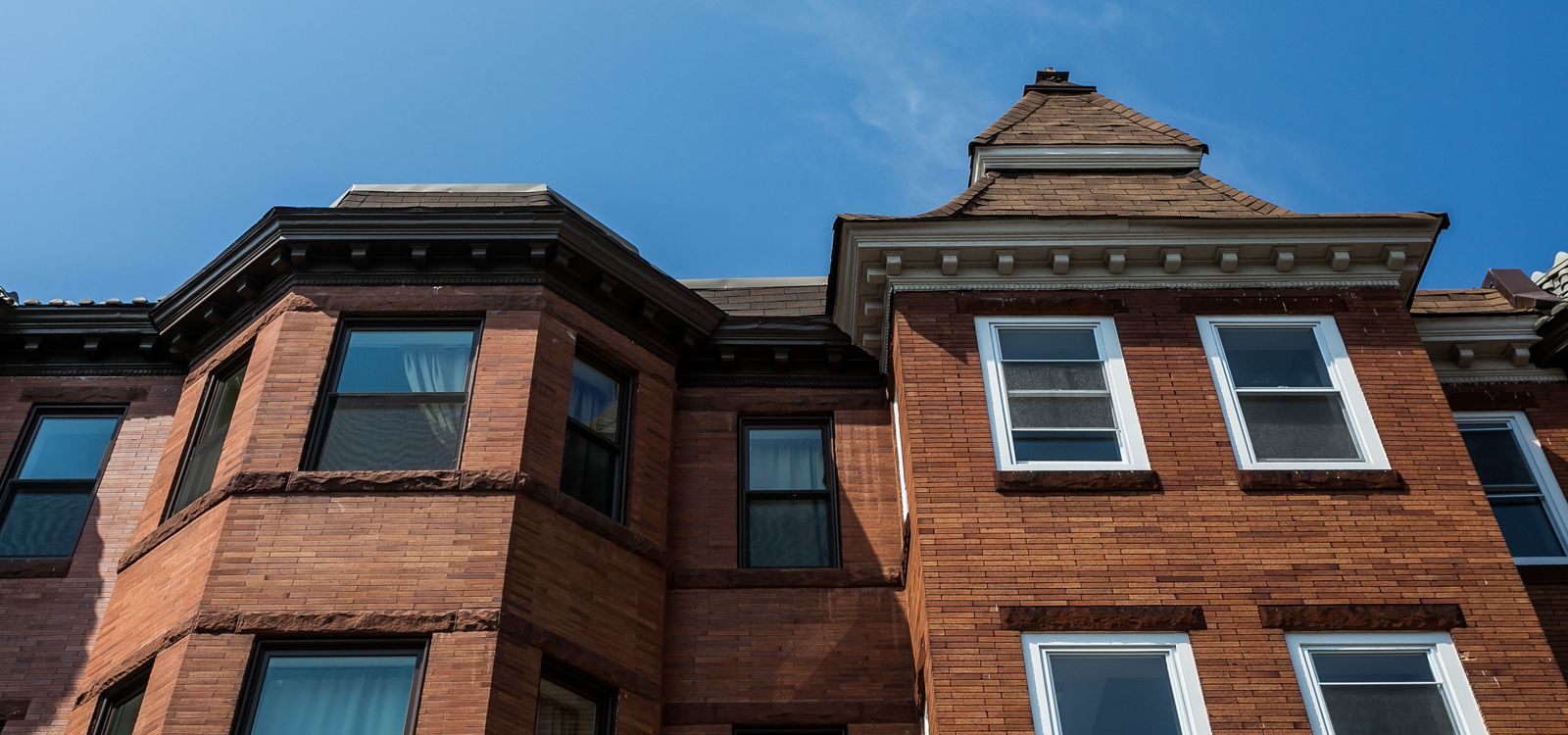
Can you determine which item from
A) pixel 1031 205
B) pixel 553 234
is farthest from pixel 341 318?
pixel 1031 205

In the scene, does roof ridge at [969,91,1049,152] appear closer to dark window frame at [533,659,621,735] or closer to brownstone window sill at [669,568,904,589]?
brownstone window sill at [669,568,904,589]

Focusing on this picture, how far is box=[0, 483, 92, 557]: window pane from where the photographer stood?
1330cm

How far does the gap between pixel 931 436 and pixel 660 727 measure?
3573mm

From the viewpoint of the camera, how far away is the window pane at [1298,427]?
39.7 ft

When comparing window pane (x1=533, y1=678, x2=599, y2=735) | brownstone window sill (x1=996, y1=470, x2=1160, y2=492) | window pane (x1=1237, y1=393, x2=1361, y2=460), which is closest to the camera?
window pane (x1=533, y1=678, x2=599, y2=735)

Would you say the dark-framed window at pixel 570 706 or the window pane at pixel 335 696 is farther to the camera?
the dark-framed window at pixel 570 706

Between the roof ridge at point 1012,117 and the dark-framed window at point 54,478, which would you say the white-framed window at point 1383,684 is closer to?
the roof ridge at point 1012,117

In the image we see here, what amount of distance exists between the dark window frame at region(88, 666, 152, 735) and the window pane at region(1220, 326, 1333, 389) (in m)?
10.2

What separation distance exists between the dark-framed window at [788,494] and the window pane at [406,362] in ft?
10.5

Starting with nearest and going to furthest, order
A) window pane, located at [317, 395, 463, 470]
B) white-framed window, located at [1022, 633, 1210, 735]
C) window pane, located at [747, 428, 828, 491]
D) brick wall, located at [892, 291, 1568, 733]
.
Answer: white-framed window, located at [1022, 633, 1210, 735] → brick wall, located at [892, 291, 1568, 733] → window pane, located at [317, 395, 463, 470] → window pane, located at [747, 428, 828, 491]

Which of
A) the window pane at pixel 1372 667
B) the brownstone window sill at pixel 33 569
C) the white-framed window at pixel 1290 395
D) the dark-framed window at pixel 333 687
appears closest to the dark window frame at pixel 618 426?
the dark-framed window at pixel 333 687

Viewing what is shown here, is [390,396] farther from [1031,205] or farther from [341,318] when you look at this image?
[1031,205]

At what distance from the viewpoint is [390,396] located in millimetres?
12477

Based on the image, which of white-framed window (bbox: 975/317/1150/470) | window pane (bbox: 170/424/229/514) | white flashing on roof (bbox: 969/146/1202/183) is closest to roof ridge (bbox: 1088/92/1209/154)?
white flashing on roof (bbox: 969/146/1202/183)
